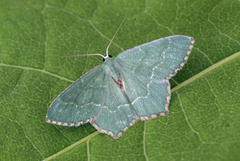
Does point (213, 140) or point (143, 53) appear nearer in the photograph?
point (213, 140)

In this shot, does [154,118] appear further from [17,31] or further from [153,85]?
[17,31]

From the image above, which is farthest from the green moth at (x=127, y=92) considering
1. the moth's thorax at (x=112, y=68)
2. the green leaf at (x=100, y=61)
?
the green leaf at (x=100, y=61)

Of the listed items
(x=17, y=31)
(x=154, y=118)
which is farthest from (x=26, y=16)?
(x=154, y=118)

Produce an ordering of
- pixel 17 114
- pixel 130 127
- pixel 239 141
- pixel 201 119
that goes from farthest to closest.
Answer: pixel 17 114, pixel 130 127, pixel 201 119, pixel 239 141

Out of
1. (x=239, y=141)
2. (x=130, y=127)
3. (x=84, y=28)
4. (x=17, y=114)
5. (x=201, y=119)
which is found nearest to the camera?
(x=239, y=141)

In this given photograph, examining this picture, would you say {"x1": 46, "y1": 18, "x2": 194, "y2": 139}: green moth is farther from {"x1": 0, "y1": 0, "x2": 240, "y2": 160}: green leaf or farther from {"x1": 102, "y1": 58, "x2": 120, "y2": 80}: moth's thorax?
{"x1": 0, "y1": 0, "x2": 240, "y2": 160}: green leaf

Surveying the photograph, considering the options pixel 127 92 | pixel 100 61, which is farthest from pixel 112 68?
pixel 100 61

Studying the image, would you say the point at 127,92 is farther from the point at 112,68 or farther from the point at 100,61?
the point at 100,61

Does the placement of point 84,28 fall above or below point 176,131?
above
